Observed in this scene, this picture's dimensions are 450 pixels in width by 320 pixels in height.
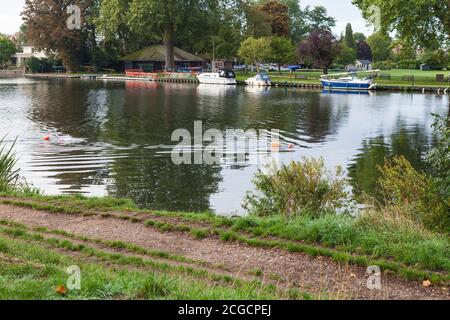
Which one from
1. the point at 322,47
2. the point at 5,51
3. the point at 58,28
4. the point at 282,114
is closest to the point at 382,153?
the point at 282,114

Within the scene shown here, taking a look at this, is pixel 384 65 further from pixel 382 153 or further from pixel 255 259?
pixel 255 259

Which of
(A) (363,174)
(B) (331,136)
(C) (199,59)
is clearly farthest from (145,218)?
(C) (199,59)

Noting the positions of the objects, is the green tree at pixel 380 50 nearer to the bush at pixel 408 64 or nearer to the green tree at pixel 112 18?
the bush at pixel 408 64

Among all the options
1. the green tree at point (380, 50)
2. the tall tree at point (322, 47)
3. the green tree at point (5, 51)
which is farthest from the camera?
the green tree at point (5, 51)

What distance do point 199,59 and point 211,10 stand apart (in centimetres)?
1145

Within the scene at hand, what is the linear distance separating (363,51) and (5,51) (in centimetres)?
8293

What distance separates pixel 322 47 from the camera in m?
85.3

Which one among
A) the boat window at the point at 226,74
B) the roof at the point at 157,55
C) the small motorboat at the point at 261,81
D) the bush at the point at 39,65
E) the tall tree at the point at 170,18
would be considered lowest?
the small motorboat at the point at 261,81

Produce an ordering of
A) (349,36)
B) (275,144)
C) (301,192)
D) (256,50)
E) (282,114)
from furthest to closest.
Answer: (349,36)
(256,50)
(282,114)
(275,144)
(301,192)

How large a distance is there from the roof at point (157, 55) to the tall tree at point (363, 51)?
43711mm

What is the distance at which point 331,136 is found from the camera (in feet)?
103

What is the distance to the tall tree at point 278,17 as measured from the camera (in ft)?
362

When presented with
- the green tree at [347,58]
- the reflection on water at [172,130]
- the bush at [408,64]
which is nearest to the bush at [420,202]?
the reflection on water at [172,130]

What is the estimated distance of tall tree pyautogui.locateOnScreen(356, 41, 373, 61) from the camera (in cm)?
12494
